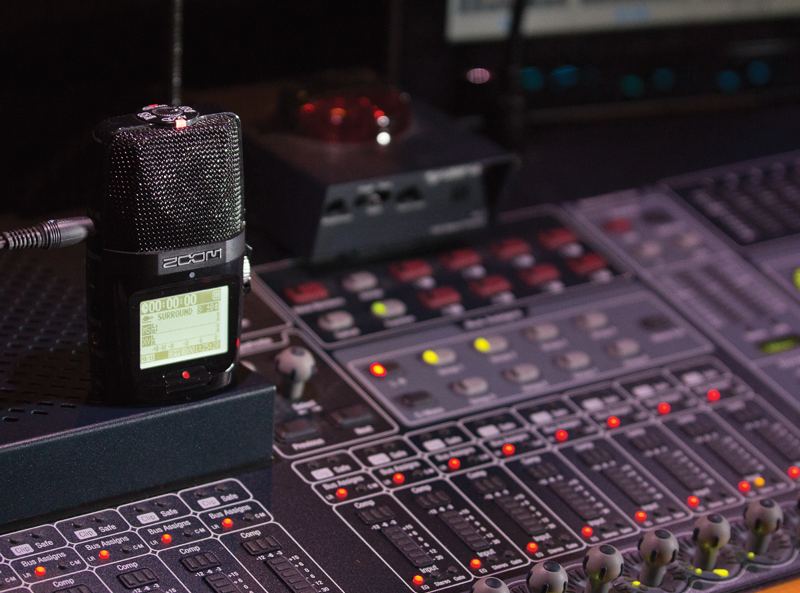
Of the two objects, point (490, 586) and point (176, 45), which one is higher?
point (176, 45)

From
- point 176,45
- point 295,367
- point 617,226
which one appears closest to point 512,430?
point 295,367

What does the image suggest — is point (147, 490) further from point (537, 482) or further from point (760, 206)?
point (760, 206)

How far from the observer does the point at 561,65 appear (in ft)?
6.73

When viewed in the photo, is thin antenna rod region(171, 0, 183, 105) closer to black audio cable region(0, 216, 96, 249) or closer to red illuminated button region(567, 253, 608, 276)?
black audio cable region(0, 216, 96, 249)

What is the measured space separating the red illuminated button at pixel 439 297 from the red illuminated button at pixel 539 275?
4.3 inches

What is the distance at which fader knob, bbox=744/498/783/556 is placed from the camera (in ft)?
4.10

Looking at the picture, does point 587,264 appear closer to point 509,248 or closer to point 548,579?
point 509,248

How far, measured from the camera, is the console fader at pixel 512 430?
3.75 feet

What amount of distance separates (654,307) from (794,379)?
0.66ft

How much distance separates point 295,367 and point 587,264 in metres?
0.51

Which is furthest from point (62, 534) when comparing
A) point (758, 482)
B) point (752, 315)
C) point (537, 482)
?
point (752, 315)

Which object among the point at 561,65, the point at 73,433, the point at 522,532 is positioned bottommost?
the point at 522,532

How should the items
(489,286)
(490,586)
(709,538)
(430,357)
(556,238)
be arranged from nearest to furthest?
(490,586), (709,538), (430,357), (489,286), (556,238)

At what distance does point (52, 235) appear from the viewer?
43.1 inches
